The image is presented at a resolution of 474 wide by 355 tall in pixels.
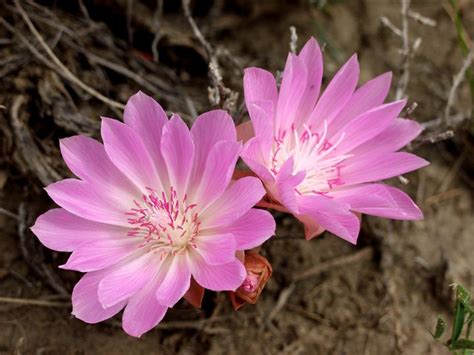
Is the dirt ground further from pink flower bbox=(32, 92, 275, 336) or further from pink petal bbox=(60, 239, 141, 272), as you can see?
pink petal bbox=(60, 239, 141, 272)

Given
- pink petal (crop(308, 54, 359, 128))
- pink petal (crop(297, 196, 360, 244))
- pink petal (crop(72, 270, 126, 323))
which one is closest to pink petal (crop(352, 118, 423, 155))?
pink petal (crop(308, 54, 359, 128))

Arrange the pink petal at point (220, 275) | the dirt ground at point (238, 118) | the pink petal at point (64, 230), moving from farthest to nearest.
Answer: the dirt ground at point (238, 118) < the pink petal at point (64, 230) < the pink petal at point (220, 275)

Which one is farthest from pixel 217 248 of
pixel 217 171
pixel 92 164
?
pixel 92 164

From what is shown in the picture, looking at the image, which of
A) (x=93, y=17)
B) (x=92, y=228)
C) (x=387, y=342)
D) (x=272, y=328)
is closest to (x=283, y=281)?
(x=272, y=328)

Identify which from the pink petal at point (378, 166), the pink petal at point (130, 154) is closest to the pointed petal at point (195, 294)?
the pink petal at point (130, 154)

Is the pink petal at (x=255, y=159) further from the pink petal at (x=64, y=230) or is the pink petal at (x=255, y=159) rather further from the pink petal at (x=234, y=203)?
the pink petal at (x=64, y=230)

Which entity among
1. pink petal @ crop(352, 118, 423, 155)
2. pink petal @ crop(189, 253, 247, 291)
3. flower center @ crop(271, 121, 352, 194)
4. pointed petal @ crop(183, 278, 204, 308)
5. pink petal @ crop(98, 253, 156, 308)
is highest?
pink petal @ crop(352, 118, 423, 155)
